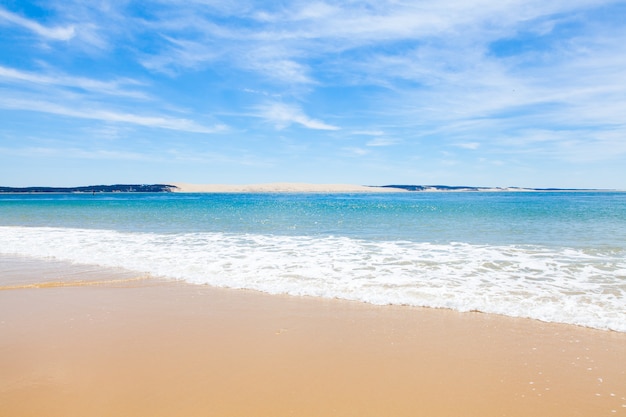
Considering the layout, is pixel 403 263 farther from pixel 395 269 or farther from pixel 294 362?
pixel 294 362

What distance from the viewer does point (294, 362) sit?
5043 millimetres

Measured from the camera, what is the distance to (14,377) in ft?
15.1

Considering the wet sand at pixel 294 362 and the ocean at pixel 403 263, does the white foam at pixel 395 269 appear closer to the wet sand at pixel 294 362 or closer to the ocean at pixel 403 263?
the ocean at pixel 403 263

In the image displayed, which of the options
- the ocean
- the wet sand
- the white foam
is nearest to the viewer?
the wet sand

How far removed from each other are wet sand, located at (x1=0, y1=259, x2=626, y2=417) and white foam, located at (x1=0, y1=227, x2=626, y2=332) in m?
0.87

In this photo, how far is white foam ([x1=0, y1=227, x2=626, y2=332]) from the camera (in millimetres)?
A: 7674

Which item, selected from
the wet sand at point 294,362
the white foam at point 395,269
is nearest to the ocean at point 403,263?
the white foam at point 395,269

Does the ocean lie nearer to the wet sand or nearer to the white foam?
the white foam

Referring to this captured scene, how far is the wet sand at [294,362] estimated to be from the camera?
407cm

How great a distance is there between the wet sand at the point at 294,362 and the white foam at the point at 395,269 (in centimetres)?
87

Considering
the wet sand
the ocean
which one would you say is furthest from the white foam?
the wet sand

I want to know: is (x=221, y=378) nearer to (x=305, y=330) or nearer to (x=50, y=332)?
(x=305, y=330)

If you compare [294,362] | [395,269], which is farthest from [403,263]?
[294,362]

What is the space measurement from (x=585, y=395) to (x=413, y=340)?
6.80 ft
